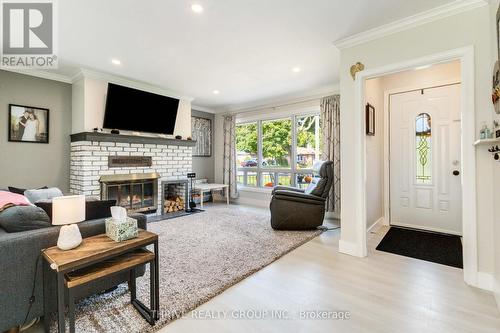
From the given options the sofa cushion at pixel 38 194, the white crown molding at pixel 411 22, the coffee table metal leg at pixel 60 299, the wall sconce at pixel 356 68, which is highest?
the white crown molding at pixel 411 22

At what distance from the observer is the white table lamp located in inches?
56.6

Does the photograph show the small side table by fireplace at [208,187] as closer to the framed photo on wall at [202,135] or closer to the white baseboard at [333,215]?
the framed photo on wall at [202,135]

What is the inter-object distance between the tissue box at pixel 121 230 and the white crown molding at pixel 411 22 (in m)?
2.89

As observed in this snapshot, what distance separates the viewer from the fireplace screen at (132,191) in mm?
4078

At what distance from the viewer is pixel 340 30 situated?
2605 mm

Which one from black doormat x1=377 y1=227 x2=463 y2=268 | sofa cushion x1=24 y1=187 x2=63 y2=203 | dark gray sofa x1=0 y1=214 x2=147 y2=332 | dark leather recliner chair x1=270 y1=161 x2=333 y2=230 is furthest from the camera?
dark leather recliner chair x1=270 y1=161 x2=333 y2=230

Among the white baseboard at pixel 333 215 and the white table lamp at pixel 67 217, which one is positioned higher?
the white table lamp at pixel 67 217

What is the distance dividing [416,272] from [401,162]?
7.05 feet

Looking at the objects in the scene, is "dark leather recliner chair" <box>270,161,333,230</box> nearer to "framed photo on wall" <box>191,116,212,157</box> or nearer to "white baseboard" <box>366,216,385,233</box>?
"white baseboard" <box>366,216,385,233</box>

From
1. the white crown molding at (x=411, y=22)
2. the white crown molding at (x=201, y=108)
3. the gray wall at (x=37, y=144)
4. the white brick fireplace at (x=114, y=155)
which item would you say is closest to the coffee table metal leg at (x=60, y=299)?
the white brick fireplace at (x=114, y=155)

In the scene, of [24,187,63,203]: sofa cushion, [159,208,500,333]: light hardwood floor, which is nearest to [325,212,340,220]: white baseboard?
[159,208,500,333]: light hardwood floor

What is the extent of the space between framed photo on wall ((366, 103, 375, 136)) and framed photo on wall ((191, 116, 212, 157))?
13.2 feet

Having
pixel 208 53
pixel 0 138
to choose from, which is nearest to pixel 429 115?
pixel 208 53

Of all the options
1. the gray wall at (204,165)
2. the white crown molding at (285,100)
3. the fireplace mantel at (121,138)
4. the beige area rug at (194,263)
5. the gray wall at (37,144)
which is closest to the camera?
the beige area rug at (194,263)
